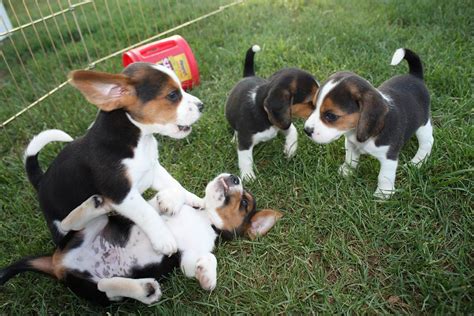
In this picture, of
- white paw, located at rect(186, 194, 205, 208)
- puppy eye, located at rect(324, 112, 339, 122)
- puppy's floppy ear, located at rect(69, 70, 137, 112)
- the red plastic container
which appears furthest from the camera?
the red plastic container

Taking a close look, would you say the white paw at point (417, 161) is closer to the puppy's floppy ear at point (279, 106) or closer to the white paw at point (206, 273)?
the puppy's floppy ear at point (279, 106)

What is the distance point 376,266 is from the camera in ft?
9.30

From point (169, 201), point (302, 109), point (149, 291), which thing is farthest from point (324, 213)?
point (149, 291)

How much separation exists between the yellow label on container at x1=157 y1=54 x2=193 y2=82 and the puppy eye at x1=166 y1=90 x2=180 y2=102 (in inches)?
90.8

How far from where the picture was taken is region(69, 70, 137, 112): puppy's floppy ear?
2394mm

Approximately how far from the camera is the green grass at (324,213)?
267cm

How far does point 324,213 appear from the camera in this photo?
3.22m

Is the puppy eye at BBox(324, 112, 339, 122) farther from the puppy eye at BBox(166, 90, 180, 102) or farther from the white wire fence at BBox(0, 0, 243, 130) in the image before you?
the white wire fence at BBox(0, 0, 243, 130)

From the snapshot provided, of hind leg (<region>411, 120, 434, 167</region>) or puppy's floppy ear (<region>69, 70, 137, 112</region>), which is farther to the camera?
hind leg (<region>411, 120, 434, 167</region>)

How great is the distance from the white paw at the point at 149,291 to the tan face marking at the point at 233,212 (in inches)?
27.0

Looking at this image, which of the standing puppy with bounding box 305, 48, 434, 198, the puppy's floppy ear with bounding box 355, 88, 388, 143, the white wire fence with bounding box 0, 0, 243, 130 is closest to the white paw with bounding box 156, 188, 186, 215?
the standing puppy with bounding box 305, 48, 434, 198

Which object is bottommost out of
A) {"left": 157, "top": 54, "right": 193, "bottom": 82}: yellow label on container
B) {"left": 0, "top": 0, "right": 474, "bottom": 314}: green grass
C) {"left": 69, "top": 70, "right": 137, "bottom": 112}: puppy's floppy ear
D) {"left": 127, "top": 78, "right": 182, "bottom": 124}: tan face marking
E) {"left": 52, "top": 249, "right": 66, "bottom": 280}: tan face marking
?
{"left": 0, "top": 0, "right": 474, "bottom": 314}: green grass

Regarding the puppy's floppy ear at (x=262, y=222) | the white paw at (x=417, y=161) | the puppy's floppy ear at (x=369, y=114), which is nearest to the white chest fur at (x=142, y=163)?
the puppy's floppy ear at (x=262, y=222)

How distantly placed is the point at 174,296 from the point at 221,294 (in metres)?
0.33
